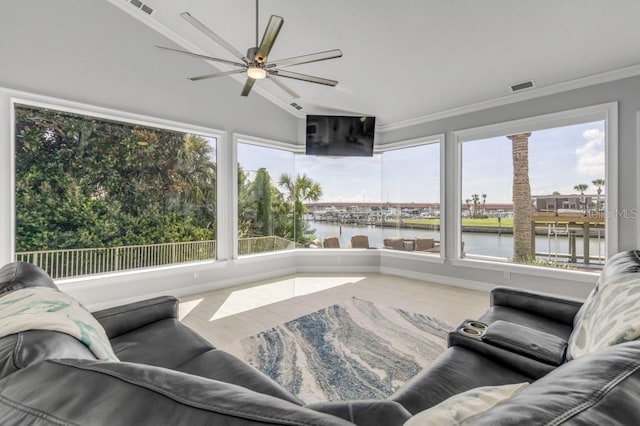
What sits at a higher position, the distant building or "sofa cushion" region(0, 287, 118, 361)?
the distant building

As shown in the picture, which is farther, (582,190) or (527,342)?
(582,190)

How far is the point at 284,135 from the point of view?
5.35 meters

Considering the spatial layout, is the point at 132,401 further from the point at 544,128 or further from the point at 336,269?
the point at 336,269

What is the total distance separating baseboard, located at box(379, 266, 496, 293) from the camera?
436cm

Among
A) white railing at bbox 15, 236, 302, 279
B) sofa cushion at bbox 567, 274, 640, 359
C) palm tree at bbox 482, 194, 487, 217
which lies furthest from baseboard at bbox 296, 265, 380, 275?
sofa cushion at bbox 567, 274, 640, 359

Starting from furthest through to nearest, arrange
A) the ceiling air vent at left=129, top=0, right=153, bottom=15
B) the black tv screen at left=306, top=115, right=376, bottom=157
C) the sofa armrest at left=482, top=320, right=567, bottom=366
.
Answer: the black tv screen at left=306, top=115, right=376, bottom=157
the ceiling air vent at left=129, top=0, right=153, bottom=15
the sofa armrest at left=482, top=320, right=567, bottom=366

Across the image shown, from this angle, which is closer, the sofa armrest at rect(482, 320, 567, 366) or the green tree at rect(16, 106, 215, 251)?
the sofa armrest at rect(482, 320, 567, 366)

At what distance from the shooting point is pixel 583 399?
1.61 ft

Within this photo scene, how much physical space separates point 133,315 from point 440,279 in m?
4.25

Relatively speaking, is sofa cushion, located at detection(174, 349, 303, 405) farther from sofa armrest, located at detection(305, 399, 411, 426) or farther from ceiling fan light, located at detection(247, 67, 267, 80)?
ceiling fan light, located at detection(247, 67, 267, 80)

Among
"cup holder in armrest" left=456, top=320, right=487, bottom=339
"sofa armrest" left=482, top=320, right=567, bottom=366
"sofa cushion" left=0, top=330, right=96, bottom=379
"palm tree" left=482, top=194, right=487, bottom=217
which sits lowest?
"cup holder in armrest" left=456, top=320, right=487, bottom=339

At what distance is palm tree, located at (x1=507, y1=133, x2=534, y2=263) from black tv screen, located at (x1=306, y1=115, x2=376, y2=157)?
7.09 ft

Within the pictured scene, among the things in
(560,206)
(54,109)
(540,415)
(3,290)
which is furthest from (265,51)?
(560,206)

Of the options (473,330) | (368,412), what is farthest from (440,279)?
(368,412)
